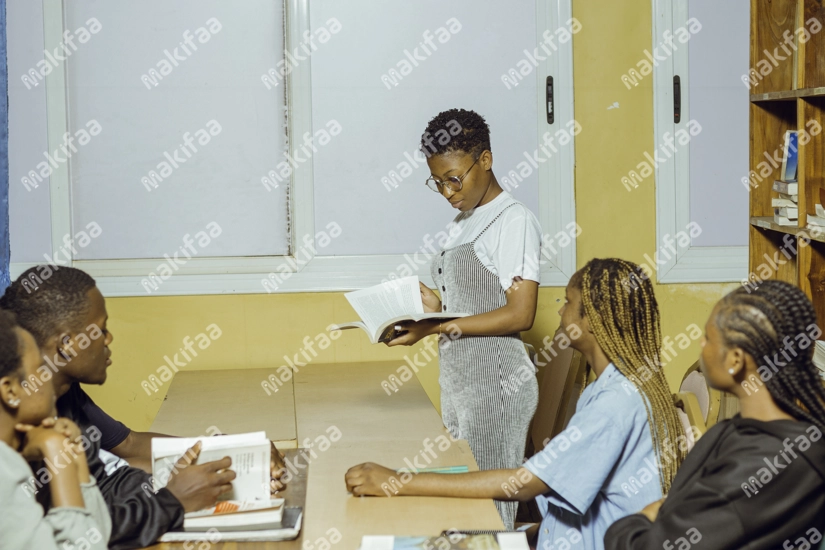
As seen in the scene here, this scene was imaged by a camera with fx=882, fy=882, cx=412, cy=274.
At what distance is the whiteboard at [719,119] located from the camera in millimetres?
3633

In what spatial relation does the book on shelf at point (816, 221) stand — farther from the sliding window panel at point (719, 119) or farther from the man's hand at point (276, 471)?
the man's hand at point (276, 471)

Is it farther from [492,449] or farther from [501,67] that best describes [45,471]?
[501,67]

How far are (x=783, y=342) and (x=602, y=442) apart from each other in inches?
17.8

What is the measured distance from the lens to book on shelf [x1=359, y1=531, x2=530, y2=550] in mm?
1605

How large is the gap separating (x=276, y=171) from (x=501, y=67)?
1.01 meters

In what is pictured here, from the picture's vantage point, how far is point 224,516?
175 cm

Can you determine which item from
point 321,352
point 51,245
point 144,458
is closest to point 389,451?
point 144,458

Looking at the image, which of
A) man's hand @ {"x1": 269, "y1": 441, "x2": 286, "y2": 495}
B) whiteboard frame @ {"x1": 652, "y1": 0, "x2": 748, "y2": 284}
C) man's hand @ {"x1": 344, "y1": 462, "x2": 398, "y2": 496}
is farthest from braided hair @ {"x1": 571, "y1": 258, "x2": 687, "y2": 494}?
whiteboard frame @ {"x1": 652, "y1": 0, "x2": 748, "y2": 284}

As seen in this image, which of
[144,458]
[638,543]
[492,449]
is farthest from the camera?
[492,449]

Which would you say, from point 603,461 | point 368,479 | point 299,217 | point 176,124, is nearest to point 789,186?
point 603,461

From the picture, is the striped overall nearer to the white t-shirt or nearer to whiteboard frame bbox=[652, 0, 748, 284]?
the white t-shirt

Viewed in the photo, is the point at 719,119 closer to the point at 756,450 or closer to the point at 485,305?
the point at 485,305

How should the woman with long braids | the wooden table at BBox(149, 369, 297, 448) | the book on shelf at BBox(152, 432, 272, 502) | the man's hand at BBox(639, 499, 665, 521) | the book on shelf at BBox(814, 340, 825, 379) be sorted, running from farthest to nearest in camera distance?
1. the wooden table at BBox(149, 369, 297, 448)
2. the book on shelf at BBox(814, 340, 825, 379)
3. the book on shelf at BBox(152, 432, 272, 502)
4. the man's hand at BBox(639, 499, 665, 521)
5. the woman with long braids

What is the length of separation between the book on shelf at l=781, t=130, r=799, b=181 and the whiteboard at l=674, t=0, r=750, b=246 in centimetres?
103
